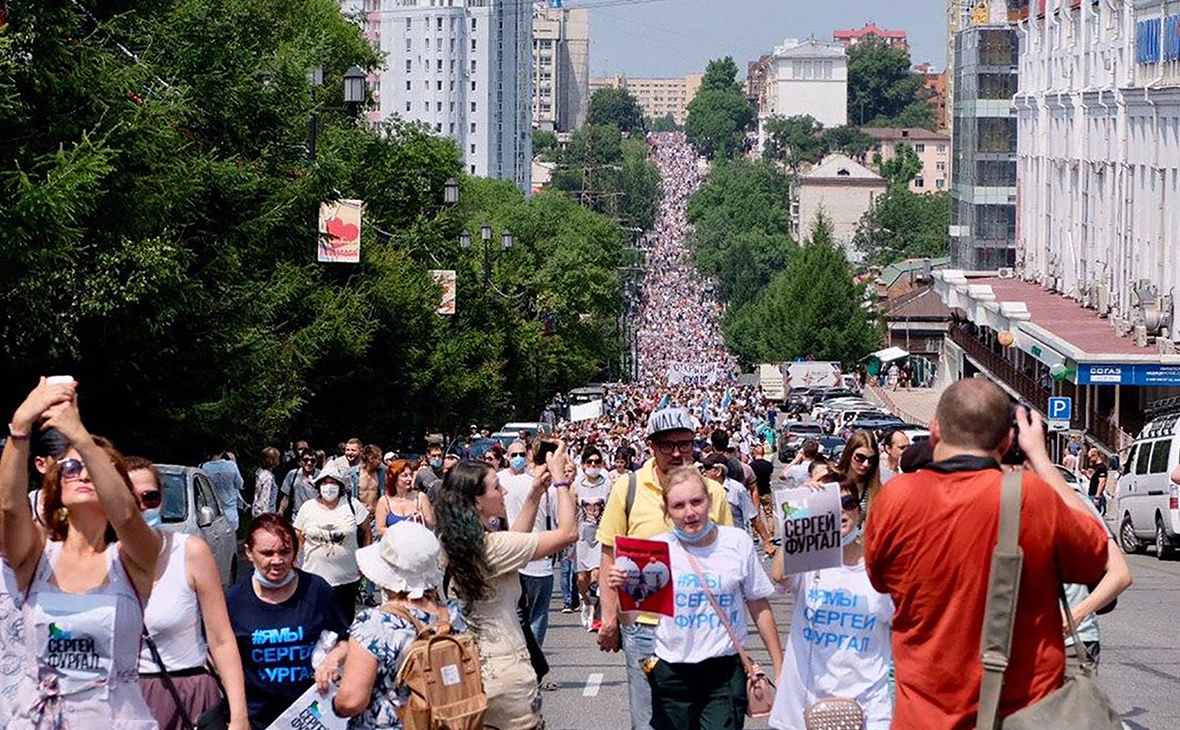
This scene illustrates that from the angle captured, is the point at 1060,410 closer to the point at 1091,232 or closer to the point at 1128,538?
the point at 1128,538

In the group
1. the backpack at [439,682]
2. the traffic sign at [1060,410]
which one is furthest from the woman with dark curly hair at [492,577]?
the traffic sign at [1060,410]

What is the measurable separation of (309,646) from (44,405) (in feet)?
6.86

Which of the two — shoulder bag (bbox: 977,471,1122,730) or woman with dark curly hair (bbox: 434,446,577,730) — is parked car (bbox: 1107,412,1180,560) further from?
shoulder bag (bbox: 977,471,1122,730)

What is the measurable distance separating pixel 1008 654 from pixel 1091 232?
78.1 meters

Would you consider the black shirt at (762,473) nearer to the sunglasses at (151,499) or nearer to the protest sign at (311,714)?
the sunglasses at (151,499)

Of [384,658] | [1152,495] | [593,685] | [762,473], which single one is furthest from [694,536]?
[1152,495]

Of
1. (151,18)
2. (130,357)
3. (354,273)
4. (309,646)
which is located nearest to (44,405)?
(309,646)

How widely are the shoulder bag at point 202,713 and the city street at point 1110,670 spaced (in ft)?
19.8

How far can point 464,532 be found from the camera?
29.3ft

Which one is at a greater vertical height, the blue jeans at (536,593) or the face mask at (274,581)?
the face mask at (274,581)

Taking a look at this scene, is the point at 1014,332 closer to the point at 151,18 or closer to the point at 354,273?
the point at 354,273

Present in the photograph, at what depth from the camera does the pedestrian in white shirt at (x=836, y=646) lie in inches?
347

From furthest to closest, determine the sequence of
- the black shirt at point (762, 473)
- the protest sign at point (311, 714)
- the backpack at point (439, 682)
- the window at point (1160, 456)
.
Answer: the window at point (1160, 456), the black shirt at point (762, 473), the protest sign at point (311, 714), the backpack at point (439, 682)

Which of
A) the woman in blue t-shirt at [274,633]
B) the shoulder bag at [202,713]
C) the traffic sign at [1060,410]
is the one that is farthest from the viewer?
the traffic sign at [1060,410]
